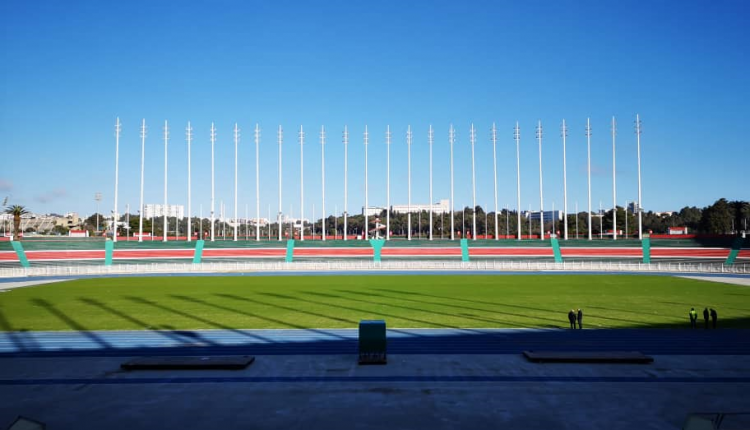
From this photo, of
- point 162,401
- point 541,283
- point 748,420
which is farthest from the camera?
point 541,283

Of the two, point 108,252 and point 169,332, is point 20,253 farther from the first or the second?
point 169,332

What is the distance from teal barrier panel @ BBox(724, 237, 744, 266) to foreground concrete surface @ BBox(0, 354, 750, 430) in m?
51.7

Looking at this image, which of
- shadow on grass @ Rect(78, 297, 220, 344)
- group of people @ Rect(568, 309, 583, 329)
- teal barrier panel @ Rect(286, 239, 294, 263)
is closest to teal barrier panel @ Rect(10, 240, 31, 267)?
teal barrier panel @ Rect(286, 239, 294, 263)

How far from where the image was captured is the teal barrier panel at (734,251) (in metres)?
57.3

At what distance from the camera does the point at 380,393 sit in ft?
37.2

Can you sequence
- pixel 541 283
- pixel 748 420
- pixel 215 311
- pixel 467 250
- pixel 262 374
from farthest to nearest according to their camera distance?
pixel 467 250 → pixel 541 283 → pixel 215 311 → pixel 262 374 → pixel 748 420

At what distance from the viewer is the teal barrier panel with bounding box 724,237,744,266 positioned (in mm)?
57347

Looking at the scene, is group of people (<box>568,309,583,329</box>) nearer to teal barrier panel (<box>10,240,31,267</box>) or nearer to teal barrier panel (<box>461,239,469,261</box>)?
teal barrier panel (<box>461,239,469,261</box>)

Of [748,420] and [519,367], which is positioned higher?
[748,420]

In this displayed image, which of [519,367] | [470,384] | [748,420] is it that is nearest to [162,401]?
[470,384]

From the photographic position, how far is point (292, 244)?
2504 inches

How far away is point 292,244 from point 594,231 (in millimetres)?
87751

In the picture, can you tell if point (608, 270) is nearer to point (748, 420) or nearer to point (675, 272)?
point (675, 272)

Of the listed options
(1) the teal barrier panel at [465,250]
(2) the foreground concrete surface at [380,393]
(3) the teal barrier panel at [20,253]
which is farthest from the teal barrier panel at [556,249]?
(3) the teal barrier panel at [20,253]
